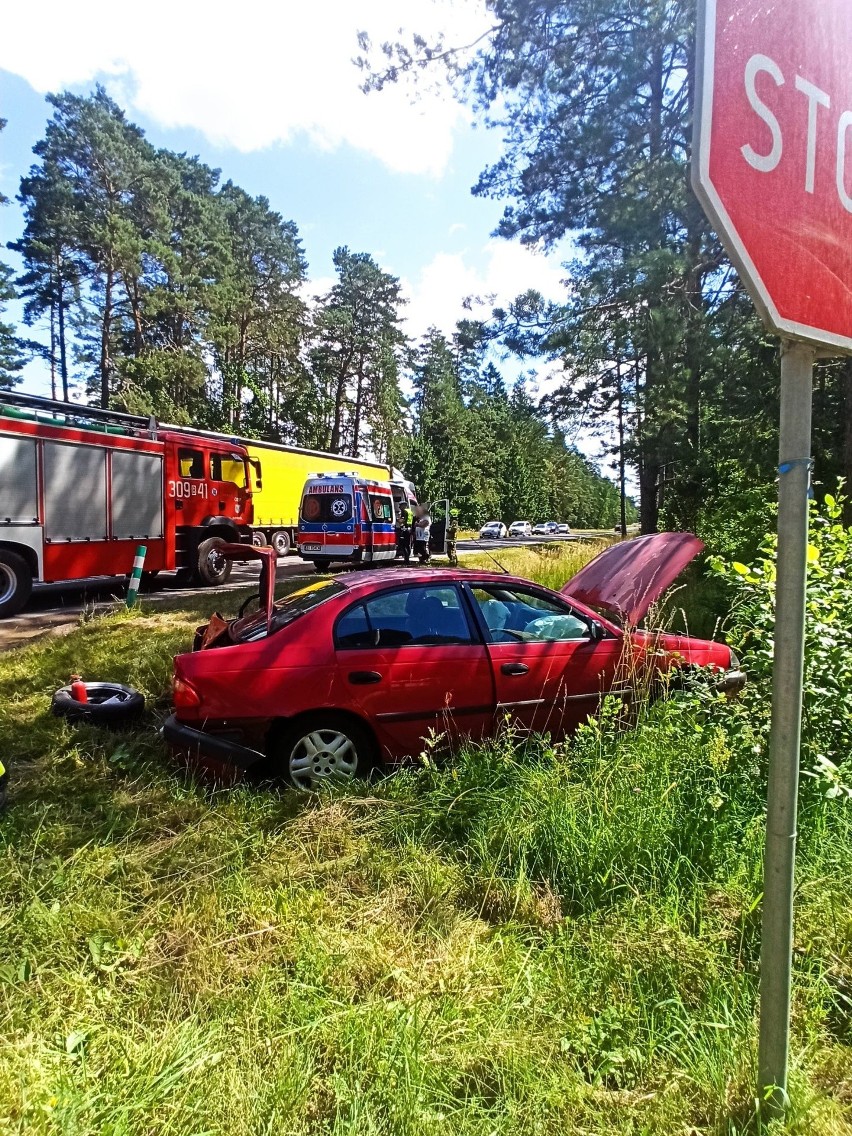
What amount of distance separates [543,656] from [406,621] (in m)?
0.92

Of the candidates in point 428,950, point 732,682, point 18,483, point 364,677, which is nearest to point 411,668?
point 364,677

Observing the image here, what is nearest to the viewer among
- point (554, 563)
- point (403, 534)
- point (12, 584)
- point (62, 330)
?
point (12, 584)

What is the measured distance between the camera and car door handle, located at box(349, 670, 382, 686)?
3852 mm

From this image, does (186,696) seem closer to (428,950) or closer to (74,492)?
(428,950)

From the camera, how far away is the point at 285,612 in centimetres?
428

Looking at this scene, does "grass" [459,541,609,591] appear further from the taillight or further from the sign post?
the sign post

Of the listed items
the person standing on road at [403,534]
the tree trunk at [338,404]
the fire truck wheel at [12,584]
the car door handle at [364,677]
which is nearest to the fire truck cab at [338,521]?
the person standing on road at [403,534]

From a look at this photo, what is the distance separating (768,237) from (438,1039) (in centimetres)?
232

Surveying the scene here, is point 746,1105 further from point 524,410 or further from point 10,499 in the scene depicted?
point 524,410

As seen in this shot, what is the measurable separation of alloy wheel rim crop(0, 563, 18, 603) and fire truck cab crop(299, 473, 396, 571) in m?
8.84

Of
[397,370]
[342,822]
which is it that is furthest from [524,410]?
[397,370]

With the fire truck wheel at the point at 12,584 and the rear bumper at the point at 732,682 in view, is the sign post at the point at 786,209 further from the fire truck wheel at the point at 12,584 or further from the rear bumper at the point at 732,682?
the fire truck wheel at the point at 12,584

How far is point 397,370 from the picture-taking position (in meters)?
46.6

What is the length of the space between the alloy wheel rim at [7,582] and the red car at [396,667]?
6.96 metres
